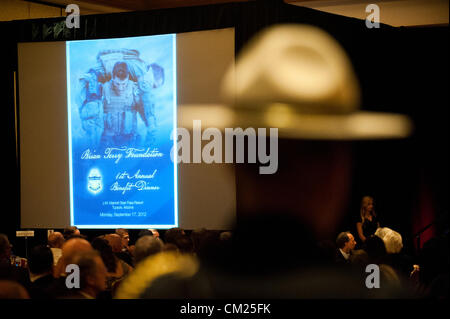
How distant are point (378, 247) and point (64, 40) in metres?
4.71

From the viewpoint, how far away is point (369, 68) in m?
6.73

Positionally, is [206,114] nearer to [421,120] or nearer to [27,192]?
[27,192]

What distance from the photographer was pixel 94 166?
638 cm

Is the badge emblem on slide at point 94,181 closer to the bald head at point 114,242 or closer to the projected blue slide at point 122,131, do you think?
the projected blue slide at point 122,131

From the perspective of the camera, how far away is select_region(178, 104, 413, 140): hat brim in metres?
5.55

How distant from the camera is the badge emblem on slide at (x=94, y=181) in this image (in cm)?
638

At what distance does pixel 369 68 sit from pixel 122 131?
3.23 m

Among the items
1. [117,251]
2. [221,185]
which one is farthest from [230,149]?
[117,251]

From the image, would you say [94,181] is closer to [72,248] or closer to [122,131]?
[122,131]

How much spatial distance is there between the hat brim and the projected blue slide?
14.2 inches

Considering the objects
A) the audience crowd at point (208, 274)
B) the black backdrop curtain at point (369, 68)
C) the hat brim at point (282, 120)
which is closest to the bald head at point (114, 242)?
the audience crowd at point (208, 274)

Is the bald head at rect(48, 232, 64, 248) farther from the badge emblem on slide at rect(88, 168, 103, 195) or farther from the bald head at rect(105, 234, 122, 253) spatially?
the badge emblem on slide at rect(88, 168, 103, 195)

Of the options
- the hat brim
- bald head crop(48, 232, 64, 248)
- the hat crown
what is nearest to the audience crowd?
bald head crop(48, 232, 64, 248)

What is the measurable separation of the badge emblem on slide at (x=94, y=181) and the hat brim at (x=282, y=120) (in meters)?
1.25
